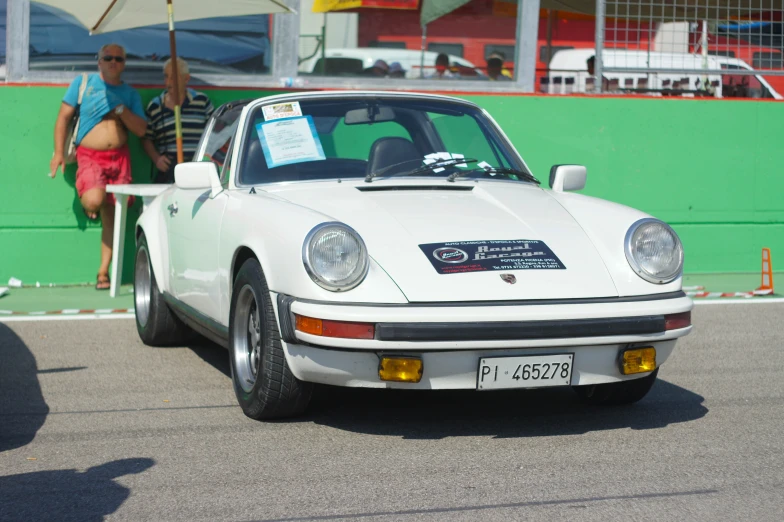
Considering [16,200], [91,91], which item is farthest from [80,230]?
[91,91]

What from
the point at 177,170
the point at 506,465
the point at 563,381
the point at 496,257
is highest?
the point at 177,170

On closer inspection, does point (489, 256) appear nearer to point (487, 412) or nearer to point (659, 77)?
point (487, 412)

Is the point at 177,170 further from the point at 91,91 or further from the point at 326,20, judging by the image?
the point at 326,20

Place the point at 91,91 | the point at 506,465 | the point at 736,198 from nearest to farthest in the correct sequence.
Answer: the point at 506,465 < the point at 91,91 < the point at 736,198

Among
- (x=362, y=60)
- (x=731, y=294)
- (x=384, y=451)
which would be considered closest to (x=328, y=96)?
(x=384, y=451)

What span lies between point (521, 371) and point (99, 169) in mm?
5485

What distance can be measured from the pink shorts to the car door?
2.64m

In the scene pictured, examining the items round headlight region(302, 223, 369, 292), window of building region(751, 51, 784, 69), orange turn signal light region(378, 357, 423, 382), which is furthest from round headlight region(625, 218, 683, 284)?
window of building region(751, 51, 784, 69)

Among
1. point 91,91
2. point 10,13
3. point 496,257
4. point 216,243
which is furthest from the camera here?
point 10,13

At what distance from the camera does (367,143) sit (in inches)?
222

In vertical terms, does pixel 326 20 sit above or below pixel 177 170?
above

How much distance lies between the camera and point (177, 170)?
5621 mm

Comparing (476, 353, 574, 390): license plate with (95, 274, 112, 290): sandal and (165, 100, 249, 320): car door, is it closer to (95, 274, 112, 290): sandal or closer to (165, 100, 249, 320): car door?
(165, 100, 249, 320): car door

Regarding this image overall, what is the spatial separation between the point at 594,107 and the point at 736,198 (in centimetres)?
150
